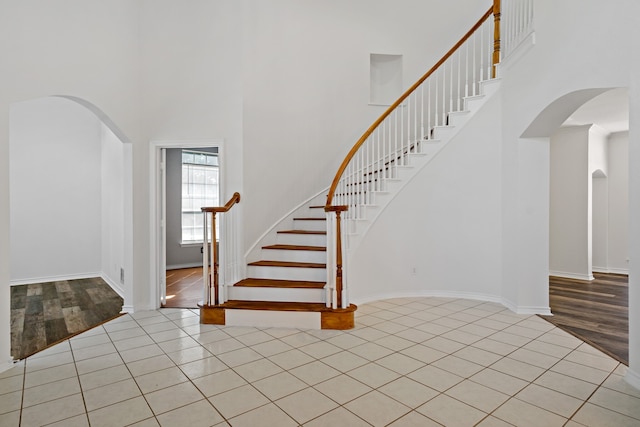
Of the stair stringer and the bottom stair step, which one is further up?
the stair stringer

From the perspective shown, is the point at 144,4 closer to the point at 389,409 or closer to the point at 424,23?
the point at 424,23

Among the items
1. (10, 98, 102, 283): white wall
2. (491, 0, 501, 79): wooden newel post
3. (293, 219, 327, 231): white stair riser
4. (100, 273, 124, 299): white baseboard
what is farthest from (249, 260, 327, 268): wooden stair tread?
(10, 98, 102, 283): white wall

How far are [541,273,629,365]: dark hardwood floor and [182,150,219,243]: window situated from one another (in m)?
6.50

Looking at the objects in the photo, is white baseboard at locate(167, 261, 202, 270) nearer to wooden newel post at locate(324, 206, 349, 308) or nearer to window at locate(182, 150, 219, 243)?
window at locate(182, 150, 219, 243)

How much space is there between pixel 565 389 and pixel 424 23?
574 cm

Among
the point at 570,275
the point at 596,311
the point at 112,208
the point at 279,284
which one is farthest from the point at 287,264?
the point at 570,275

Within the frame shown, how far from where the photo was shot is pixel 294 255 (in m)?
4.45

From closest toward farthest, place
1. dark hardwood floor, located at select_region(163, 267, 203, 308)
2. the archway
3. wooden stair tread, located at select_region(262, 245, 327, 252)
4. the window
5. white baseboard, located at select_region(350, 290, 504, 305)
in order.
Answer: wooden stair tread, located at select_region(262, 245, 327, 252), white baseboard, located at select_region(350, 290, 504, 305), dark hardwood floor, located at select_region(163, 267, 203, 308), the archway, the window

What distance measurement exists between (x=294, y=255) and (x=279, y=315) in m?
0.98

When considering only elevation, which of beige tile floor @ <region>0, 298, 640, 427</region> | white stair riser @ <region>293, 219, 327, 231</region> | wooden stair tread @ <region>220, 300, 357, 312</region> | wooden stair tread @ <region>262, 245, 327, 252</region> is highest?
white stair riser @ <region>293, 219, 327, 231</region>

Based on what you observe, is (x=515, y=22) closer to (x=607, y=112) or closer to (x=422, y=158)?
(x=422, y=158)

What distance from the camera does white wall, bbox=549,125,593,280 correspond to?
5895 mm

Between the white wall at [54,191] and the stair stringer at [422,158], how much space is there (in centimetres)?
535

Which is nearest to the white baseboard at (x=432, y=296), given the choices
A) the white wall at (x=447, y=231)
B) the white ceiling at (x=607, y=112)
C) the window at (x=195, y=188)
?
the white wall at (x=447, y=231)
